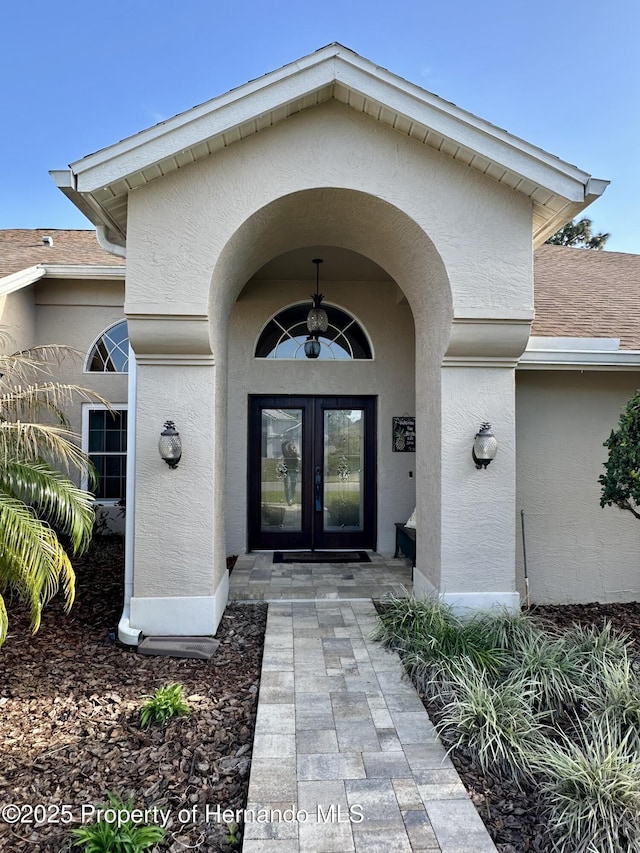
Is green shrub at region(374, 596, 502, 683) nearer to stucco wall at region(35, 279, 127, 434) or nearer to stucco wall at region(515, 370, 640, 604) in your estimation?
stucco wall at region(515, 370, 640, 604)

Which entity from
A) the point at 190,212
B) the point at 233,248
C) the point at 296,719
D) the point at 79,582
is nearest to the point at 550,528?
the point at 296,719

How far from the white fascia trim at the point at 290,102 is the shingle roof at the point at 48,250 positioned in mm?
4781

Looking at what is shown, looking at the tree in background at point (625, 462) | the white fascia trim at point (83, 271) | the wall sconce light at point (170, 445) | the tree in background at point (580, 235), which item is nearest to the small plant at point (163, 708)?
the wall sconce light at point (170, 445)

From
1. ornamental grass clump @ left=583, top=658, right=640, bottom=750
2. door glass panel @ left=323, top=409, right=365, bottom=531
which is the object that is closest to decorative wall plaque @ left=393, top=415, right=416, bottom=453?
door glass panel @ left=323, top=409, right=365, bottom=531

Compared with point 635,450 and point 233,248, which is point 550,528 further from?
point 233,248

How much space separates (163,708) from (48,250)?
10.4 m

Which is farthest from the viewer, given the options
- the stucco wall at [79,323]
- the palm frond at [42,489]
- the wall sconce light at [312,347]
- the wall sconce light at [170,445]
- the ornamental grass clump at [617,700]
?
the stucco wall at [79,323]

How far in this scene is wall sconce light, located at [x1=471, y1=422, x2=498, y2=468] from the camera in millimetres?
5273

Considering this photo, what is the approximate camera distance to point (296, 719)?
367 centimetres

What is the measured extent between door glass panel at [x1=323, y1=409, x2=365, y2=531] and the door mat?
0.46 meters

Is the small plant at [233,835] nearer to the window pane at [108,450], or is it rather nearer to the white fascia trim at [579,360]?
the white fascia trim at [579,360]

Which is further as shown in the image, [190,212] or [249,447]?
[249,447]

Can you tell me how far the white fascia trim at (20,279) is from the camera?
8.09 metres

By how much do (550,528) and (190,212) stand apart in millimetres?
6123
